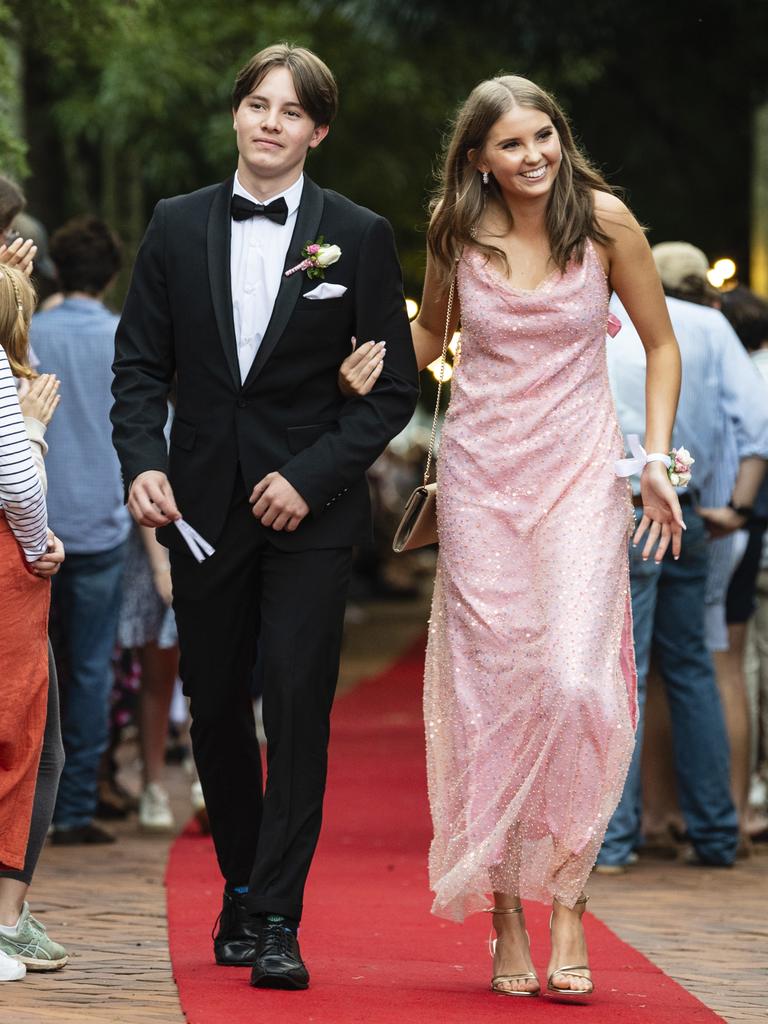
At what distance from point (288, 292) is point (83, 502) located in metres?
3.08

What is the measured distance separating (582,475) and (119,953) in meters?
1.85

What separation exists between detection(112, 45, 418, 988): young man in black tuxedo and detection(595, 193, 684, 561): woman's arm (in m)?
0.57

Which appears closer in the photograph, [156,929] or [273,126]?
[273,126]

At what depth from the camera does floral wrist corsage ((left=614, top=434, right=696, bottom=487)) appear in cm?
500

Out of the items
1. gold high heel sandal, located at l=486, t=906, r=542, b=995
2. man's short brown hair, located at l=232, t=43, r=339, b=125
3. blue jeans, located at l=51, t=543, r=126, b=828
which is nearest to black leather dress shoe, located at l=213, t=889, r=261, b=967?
gold high heel sandal, located at l=486, t=906, r=542, b=995

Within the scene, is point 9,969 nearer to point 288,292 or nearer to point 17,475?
point 17,475

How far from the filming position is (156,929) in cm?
590

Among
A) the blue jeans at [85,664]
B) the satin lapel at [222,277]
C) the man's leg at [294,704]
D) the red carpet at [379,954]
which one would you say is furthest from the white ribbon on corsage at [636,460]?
the blue jeans at [85,664]

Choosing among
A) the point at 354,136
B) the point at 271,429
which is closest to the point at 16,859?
the point at 271,429

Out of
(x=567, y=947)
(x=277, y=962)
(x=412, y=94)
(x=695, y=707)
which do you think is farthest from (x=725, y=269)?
(x=412, y=94)

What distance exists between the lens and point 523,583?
499cm

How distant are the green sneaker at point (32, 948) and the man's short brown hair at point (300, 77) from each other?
7.11ft

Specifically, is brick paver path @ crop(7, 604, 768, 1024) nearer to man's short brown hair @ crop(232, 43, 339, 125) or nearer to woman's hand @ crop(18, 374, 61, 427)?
woman's hand @ crop(18, 374, 61, 427)

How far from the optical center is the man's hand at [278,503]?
482 centimetres
